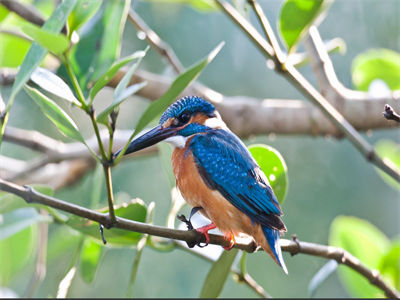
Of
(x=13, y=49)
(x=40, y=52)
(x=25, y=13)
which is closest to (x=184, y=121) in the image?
(x=40, y=52)

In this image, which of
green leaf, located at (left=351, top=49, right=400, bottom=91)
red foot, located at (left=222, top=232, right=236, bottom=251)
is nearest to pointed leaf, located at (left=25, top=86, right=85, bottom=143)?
red foot, located at (left=222, top=232, right=236, bottom=251)

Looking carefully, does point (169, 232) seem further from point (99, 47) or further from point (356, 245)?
point (356, 245)

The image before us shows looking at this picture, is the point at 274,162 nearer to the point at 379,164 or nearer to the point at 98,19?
the point at 379,164

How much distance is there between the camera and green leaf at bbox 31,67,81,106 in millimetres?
936

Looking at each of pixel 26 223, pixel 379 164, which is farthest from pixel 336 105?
pixel 26 223

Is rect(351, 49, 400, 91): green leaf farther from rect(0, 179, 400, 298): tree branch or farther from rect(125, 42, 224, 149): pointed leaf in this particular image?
rect(125, 42, 224, 149): pointed leaf

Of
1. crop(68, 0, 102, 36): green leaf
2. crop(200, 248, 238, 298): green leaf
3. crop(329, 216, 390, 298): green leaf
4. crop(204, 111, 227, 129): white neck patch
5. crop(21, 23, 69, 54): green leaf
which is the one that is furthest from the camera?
crop(329, 216, 390, 298): green leaf

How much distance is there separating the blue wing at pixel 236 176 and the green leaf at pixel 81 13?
17.1 inches

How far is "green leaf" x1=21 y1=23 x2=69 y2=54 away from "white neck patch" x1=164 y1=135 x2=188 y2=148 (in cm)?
48

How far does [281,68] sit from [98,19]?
1.47 ft

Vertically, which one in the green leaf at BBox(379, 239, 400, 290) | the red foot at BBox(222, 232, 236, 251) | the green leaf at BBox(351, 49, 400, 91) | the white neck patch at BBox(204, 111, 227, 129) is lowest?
the red foot at BBox(222, 232, 236, 251)

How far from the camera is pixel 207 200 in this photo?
1.32 m

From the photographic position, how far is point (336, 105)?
1868 mm

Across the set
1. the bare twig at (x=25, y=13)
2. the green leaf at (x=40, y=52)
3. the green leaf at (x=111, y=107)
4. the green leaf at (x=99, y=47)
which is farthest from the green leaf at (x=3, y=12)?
the green leaf at (x=111, y=107)
